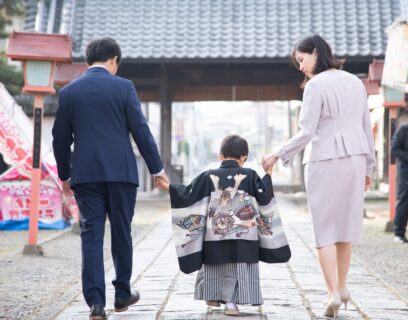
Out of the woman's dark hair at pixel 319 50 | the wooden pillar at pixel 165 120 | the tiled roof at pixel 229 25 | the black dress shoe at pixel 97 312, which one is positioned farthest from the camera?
the wooden pillar at pixel 165 120

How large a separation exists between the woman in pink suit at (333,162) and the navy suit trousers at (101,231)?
0.87 meters

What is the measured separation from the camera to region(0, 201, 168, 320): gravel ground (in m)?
5.64

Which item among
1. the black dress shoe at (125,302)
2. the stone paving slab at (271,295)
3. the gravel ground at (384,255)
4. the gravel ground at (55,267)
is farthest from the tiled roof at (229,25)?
the black dress shoe at (125,302)

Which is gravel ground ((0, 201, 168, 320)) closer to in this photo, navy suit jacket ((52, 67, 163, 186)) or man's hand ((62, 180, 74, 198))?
man's hand ((62, 180, 74, 198))

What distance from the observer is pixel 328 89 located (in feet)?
15.9

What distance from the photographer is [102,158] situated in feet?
15.5

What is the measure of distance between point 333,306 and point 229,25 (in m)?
13.1

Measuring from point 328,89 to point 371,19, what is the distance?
12.9 m

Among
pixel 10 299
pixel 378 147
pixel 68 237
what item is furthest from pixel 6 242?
pixel 378 147

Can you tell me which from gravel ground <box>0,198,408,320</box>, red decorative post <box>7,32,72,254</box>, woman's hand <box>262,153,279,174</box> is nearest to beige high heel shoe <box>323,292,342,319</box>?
woman's hand <box>262,153,279,174</box>

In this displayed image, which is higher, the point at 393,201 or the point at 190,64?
the point at 190,64

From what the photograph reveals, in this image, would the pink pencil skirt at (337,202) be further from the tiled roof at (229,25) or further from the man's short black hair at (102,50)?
the tiled roof at (229,25)

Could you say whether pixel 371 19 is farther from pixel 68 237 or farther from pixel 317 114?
pixel 317 114

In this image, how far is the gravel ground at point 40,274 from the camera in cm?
564
